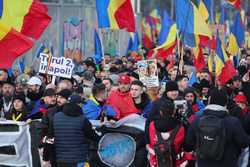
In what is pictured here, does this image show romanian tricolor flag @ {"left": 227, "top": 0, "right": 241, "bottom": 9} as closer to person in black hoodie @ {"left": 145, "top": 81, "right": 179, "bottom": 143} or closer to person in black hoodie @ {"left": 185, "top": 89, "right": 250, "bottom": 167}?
person in black hoodie @ {"left": 145, "top": 81, "right": 179, "bottom": 143}

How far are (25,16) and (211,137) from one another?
552 cm

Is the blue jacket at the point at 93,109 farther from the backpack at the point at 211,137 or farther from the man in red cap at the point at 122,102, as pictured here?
the backpack at the point at 211,137

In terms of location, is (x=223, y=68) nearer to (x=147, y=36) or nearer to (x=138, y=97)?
(x=138, y=97)

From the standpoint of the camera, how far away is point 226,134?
1047 centimetres

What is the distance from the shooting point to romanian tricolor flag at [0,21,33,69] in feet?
46.4

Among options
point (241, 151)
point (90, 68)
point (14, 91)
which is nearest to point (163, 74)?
point (90, 68)

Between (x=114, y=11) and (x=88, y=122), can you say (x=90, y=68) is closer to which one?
(x=114, y=11)

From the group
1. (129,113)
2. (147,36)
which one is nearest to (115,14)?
(129,113)

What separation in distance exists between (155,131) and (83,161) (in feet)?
4.04

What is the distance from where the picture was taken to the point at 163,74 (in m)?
21.2

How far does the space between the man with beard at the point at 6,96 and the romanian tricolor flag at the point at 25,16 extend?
2.89ft

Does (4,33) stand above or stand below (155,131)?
above

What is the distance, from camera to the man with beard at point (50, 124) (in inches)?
476

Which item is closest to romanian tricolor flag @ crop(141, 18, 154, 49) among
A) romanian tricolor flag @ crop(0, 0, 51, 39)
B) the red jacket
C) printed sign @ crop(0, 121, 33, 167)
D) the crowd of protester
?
romanian tricolor flag @ crop(0, 0, 51, 39)
